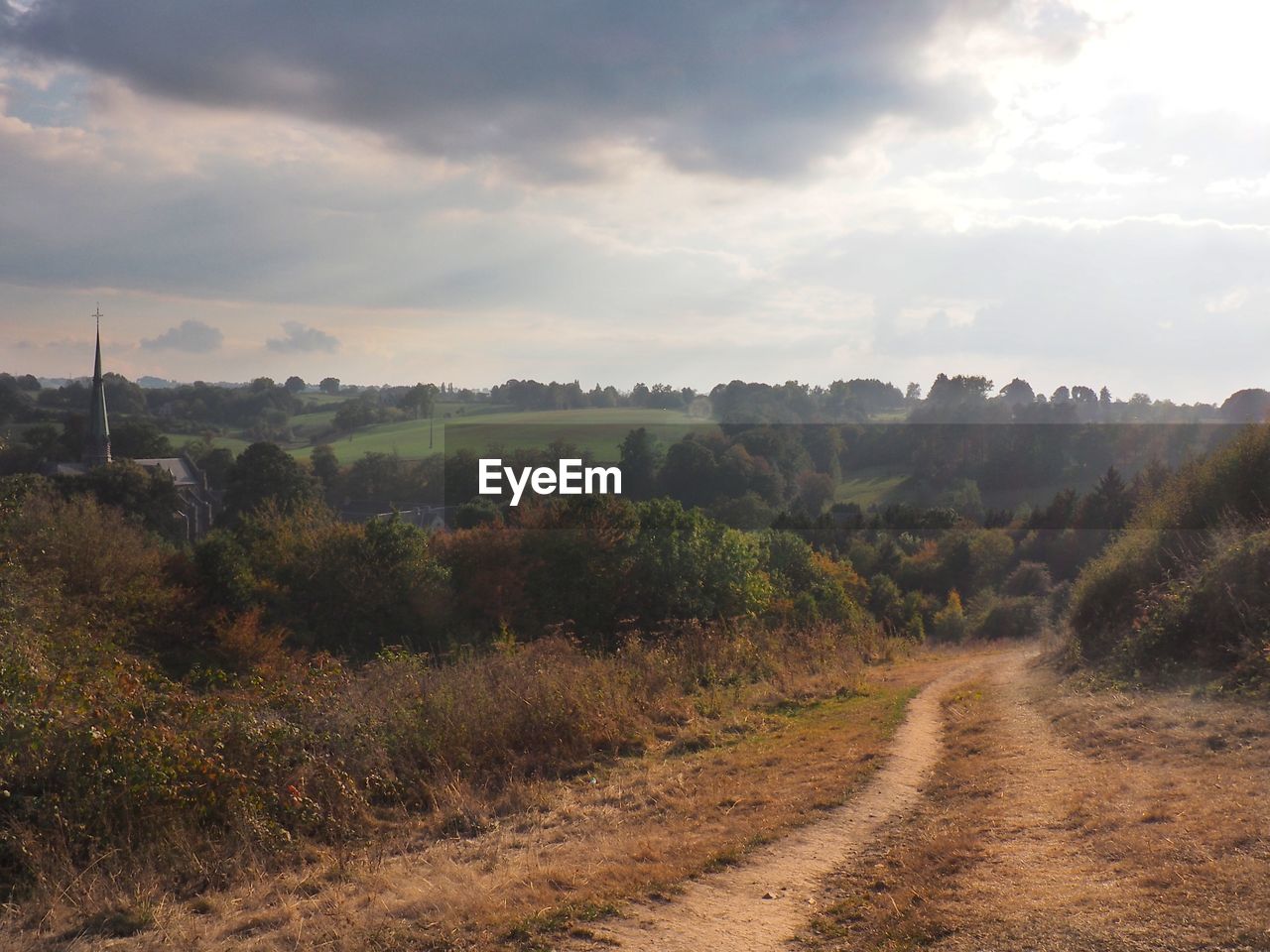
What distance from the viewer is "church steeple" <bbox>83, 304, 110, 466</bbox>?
5603 centimetres

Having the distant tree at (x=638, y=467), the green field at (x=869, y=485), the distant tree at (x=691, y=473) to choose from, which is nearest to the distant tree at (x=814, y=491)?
the green field at (x=869, y=485)

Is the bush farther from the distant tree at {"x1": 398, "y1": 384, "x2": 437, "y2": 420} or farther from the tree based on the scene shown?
the distant tree at {"x1": 398, "y1": 384, "x2": 437, "y2": 420}

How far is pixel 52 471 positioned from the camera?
149 feet

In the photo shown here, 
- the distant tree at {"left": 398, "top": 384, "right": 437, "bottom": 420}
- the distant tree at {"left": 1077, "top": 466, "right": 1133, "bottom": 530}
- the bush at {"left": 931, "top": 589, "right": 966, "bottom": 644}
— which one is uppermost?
the distant tree at {"left": 398, "top": 384, "right": 437, "bottom": 420}

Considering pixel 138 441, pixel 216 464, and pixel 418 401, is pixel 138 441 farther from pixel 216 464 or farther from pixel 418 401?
pixel 418 401

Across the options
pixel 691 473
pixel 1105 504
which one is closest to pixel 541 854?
pixel 691 473

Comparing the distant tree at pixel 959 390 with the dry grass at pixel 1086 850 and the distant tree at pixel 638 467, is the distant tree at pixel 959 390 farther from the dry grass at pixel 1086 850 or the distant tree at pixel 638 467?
the dry grass at pixel 1086 850

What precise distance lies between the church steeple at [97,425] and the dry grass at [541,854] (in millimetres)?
56442

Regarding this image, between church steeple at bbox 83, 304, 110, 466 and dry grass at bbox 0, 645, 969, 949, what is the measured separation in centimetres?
5644

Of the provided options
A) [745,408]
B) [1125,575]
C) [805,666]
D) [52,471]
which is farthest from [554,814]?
[745,408]

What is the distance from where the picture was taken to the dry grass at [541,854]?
15.6 ft

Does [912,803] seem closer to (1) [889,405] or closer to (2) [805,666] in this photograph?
(2) [805,666]

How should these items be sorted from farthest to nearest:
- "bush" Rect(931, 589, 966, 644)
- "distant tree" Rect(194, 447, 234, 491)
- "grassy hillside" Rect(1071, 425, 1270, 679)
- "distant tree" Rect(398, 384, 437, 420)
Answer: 1. "distant tree" Rect(398, 384, 437, 420)
2. "distant tree" Rect(194, 447, 234, 491)
3. "bush" Rect(931, 589, 966, 644)
4. "grassy hillside" Rect(1071, 425, 1270, 679)

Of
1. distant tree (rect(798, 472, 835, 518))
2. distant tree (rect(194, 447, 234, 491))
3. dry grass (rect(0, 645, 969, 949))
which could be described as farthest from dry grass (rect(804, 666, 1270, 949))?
distant tree (rect(798, 472, 835, 518))
